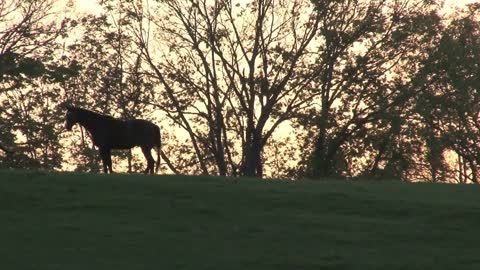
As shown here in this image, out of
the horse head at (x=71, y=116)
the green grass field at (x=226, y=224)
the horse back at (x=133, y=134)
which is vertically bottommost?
the green grass field at (x=226, y=224)

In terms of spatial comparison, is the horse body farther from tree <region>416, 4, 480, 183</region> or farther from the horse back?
tree <region>416, 4, 480, 183</region>

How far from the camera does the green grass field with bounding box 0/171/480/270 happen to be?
20.2m

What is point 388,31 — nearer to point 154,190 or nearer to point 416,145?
point 416,145

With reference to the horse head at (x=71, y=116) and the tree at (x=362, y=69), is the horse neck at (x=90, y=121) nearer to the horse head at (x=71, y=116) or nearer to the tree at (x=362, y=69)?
the horse head at (x=71, y=116)

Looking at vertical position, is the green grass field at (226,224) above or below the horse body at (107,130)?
below

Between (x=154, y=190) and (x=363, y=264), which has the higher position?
(x=154, y=190)

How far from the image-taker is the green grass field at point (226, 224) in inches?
794

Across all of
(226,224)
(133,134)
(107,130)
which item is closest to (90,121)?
(107,130)

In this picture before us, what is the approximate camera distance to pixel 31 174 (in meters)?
27.8

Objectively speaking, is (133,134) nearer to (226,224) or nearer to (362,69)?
(226,224)

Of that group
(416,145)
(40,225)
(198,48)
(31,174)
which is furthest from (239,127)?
(40,225)

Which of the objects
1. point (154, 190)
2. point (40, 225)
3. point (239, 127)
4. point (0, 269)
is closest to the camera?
point (0, 269)

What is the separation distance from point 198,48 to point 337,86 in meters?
7.89

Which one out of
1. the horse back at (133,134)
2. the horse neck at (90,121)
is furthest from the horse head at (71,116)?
the horse back at (133,134)
